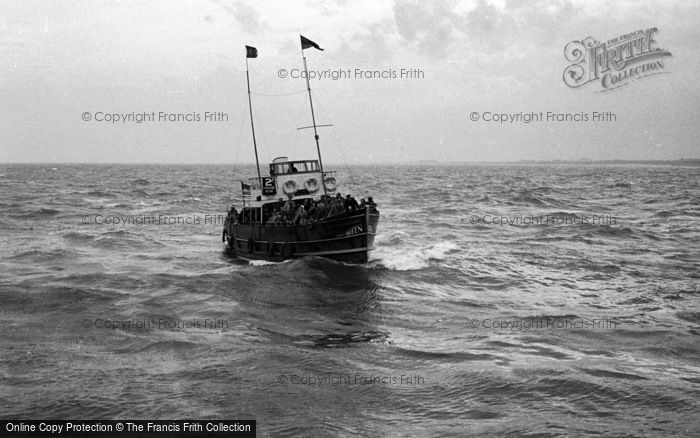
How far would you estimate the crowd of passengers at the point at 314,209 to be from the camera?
77.6 ft

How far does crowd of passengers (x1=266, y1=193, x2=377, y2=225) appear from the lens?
23.7 metres

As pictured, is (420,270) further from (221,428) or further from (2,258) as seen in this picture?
(2,258)

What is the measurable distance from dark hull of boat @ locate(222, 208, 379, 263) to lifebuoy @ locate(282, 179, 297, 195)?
79.9 inches

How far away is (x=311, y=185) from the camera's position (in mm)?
26703

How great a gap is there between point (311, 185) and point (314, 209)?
8.76ft

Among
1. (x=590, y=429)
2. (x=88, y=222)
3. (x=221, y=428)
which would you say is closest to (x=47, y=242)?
(x=88, y=222)

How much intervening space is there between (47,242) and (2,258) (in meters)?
5.39

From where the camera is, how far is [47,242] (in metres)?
31.5
